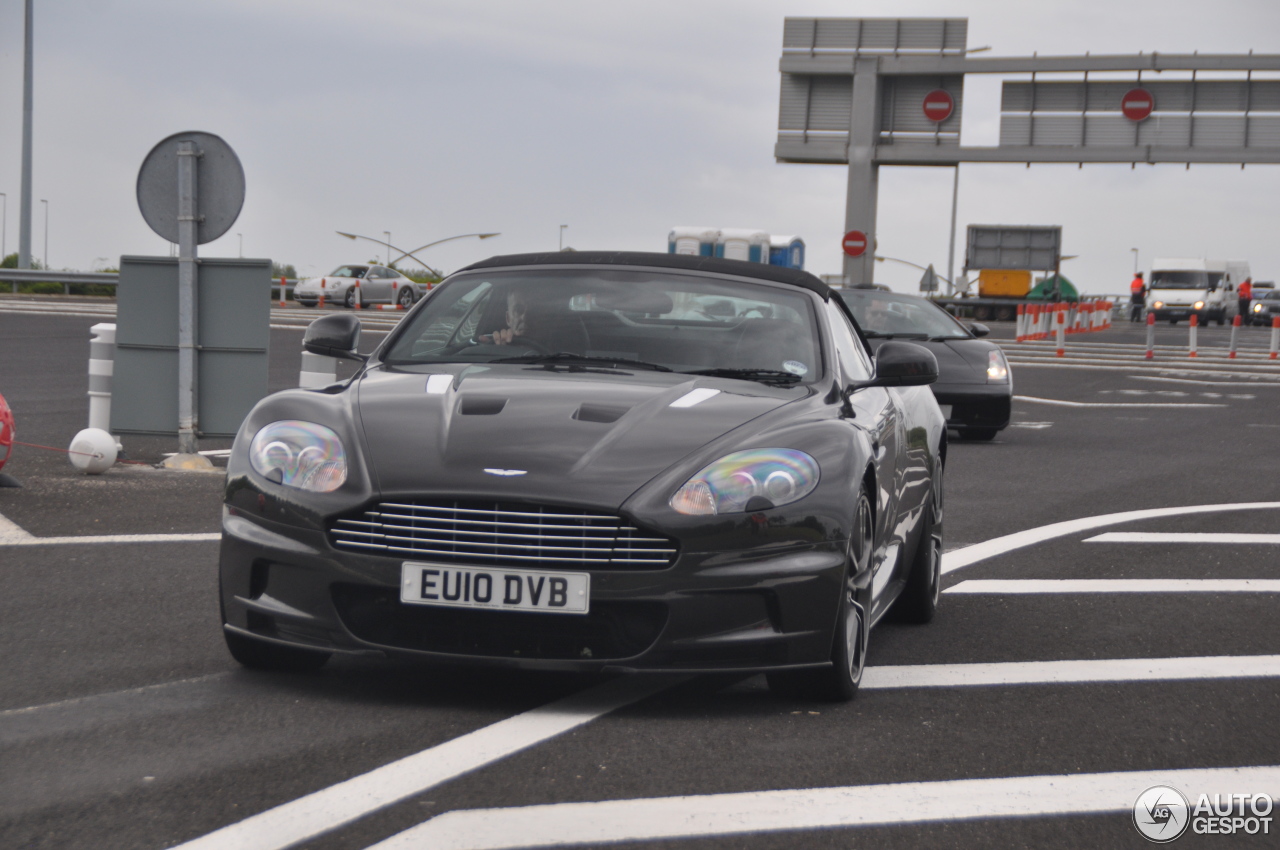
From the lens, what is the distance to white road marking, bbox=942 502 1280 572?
793cm

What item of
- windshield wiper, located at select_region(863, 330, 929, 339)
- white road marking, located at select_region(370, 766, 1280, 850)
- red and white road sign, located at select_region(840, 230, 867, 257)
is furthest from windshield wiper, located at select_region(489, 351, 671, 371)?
red and white road sign, located at select_region(840, 230, 867, 257)

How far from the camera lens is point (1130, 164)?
1670 inches

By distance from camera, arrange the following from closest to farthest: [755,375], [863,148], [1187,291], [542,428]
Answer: [542,428], [755,375], [863,148], [1187,291]

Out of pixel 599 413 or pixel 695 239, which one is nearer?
pixel 599 413

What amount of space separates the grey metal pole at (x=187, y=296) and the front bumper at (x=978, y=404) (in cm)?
687

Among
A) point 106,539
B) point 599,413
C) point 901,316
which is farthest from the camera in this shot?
point 901,316

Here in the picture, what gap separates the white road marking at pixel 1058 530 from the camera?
7.93m

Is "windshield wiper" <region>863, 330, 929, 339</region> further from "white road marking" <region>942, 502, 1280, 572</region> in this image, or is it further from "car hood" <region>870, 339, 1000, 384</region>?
"white road marking" <region>942, 502, 1280, 572</region>

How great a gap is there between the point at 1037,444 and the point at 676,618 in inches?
443

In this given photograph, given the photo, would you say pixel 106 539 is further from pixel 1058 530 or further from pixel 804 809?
pixel 1058 530

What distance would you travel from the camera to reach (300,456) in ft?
14.5

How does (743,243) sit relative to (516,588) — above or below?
above

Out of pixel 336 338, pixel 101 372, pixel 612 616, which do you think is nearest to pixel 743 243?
pixel 101 372

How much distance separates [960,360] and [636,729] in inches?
440
